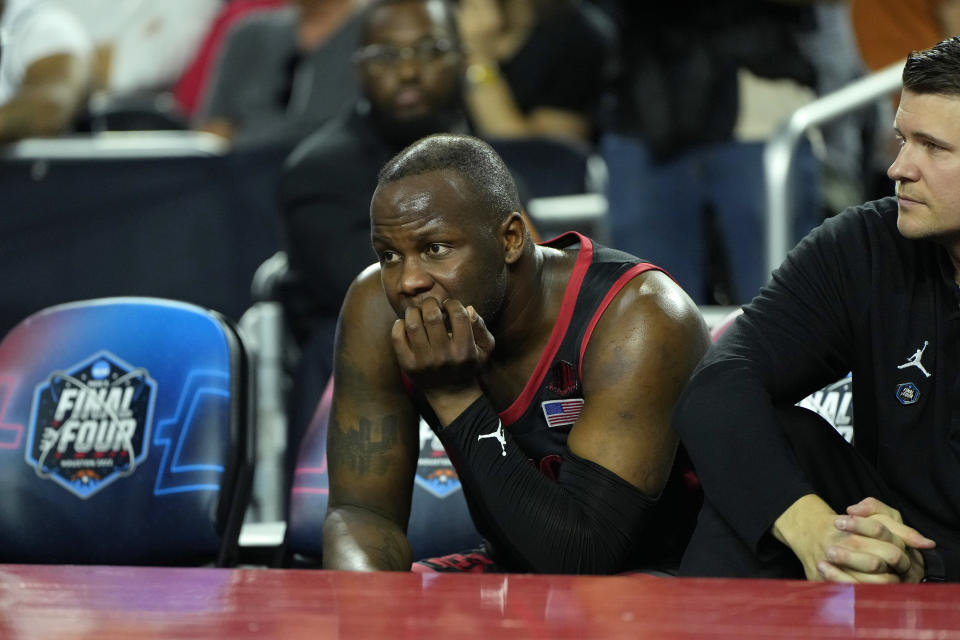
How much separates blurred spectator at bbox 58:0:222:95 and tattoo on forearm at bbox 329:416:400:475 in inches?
149

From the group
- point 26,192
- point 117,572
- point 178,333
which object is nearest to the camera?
point 117,572

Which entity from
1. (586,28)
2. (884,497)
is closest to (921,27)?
(586,28)

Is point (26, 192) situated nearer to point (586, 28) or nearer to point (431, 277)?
point (586, 28)

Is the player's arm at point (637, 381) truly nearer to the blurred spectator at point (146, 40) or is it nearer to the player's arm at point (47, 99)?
the player's arm at point (47, 99)

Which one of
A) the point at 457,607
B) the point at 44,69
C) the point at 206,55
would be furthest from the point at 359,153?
the point at 457,607

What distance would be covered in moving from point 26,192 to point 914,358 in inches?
133

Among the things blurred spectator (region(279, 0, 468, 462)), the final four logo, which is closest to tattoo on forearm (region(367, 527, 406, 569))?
the final four logo

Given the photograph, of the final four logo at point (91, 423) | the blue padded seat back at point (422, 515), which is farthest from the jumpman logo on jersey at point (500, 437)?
the final four logo at point (91, 423)

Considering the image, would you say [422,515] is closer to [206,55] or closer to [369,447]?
[369,447]

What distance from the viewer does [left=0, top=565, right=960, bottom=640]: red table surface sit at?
1.28 m

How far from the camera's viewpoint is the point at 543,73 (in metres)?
5.00

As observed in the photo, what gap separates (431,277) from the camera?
2391mm

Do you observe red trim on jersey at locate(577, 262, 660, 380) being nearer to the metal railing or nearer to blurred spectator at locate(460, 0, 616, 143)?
the metal railing

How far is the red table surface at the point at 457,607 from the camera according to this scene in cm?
128
